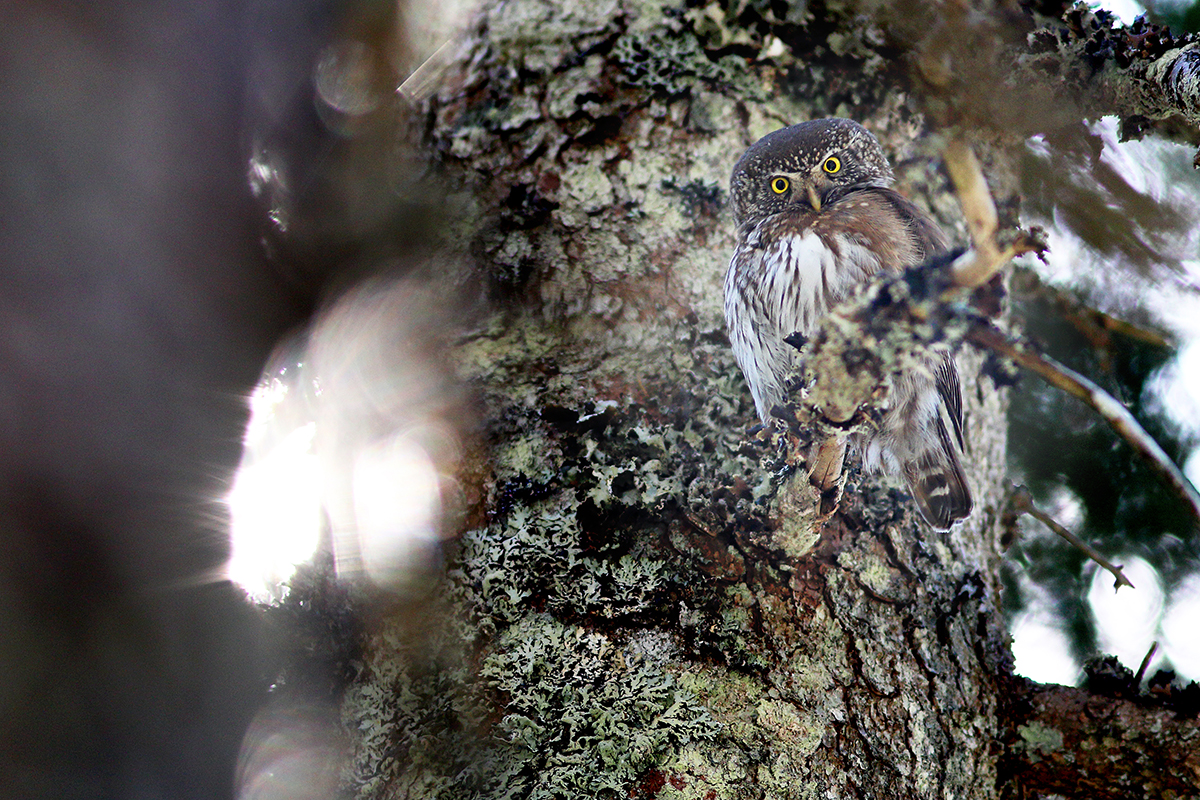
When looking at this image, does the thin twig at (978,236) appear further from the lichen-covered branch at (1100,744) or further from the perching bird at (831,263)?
the lichen-covered branch at (1100,744)

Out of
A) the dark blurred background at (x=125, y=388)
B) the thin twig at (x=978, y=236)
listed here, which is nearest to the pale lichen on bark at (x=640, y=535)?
the dark blurred background at (x=125, y=388)

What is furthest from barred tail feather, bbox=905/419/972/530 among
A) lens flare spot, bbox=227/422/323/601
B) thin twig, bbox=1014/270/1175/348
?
lens flare spot, bbox=227/422/323/601

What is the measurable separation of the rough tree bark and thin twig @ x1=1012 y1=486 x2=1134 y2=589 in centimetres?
11

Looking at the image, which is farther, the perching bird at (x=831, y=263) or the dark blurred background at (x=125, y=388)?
the perching bird at (x=831, y=263)

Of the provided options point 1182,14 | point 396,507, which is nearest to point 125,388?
point 396,507

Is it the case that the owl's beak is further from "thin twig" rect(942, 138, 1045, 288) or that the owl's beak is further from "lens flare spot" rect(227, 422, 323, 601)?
"lens flare spot" rect(227, 422, 323, 601)

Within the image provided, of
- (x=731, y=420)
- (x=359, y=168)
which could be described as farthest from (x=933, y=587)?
(x=359, y=168)

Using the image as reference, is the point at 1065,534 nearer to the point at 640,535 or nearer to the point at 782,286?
the point at 782,286

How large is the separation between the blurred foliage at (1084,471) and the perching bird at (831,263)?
80 cm

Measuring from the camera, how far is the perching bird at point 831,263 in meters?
2.01

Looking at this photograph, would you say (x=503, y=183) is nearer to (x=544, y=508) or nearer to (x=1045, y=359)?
(x=544, y=508)

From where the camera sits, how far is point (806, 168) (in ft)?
7.10

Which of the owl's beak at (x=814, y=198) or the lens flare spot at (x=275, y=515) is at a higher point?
the owl's beak at (x=814, y=198)

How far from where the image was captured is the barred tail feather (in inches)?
77.2
